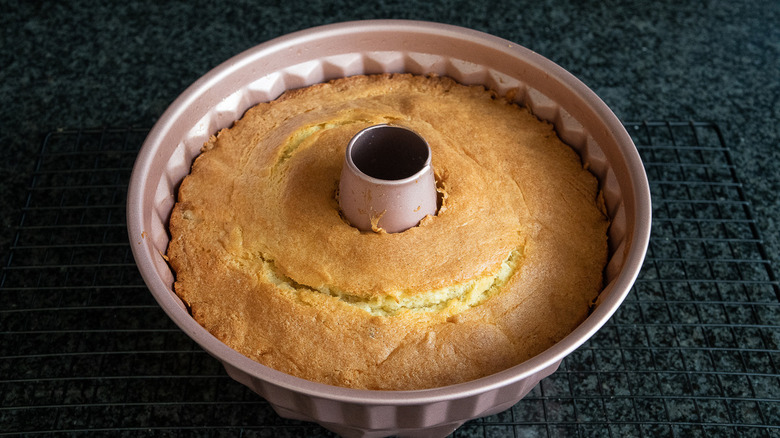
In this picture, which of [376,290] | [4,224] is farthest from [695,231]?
A: [4,224]

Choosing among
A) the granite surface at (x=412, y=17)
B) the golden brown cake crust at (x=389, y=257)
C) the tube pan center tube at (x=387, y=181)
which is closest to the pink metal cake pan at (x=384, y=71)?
the golden brown cake crust at (x=389, y=257)

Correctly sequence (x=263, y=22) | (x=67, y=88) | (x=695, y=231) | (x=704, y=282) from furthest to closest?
(x=263, y=22) → (x=67, y=88) → (x=695, y=231) → (x=704, y=282)

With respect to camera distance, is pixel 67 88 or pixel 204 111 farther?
pixel 67 88

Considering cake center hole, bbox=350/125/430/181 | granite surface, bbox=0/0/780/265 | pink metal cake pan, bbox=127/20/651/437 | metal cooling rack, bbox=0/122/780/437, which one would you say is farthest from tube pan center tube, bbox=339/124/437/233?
granite surface, bbox=0/0/780/265

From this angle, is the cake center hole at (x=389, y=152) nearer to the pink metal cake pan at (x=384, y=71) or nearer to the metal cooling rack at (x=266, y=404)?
the pink metal cake pan at (x=384, y=71)

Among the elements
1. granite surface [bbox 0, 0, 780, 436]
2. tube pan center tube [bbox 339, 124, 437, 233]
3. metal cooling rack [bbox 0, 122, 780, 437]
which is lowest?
metal cooling rack [bbox 0, 122, 780, 437]

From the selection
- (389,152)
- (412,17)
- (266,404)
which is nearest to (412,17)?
(412,17)

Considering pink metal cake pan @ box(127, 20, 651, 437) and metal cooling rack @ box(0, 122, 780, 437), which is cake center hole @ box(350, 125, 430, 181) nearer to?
pink metal cake pan @ box(127, 20, 651, 437)

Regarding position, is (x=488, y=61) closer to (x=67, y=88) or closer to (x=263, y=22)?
(x=263, y=22)
